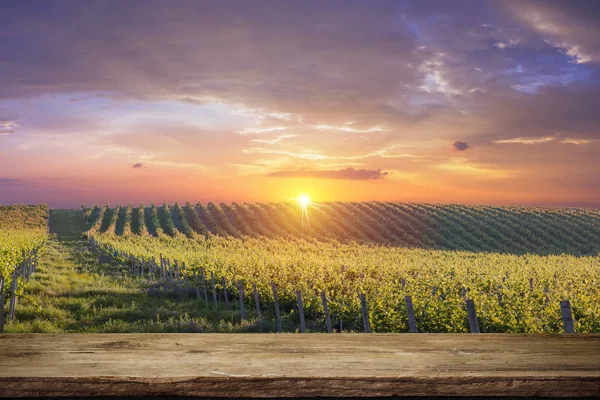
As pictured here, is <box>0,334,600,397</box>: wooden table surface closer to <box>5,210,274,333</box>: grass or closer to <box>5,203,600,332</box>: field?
<box>5,203,600,332</box>: field

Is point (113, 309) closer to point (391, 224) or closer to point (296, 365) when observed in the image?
point (296, 365)

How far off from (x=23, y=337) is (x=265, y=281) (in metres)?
20.7

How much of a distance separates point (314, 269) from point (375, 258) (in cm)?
1553

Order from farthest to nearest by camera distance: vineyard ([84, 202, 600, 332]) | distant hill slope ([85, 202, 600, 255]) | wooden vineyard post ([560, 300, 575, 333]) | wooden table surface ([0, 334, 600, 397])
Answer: distant hill slope ([85, 202, 600, 255])
vineyard ([84, 202, 600, 332])
wooden vineyard post ([560, 300, 575, 333])
wooden table surface ([0, 334, 600, 397])

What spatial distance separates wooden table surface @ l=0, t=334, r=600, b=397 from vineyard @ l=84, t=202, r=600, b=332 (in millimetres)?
11032

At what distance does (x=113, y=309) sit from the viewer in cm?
1875

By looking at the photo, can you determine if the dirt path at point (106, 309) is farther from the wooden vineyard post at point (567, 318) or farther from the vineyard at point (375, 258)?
the wooden vineyard post at point (567, 318)

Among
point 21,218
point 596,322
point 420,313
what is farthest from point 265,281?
point 21,218

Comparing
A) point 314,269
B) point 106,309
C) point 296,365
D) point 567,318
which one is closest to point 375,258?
point 314,269

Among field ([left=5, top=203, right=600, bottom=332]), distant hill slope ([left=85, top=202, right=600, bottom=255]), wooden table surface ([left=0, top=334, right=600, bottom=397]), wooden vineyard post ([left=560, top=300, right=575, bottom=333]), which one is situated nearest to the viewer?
wooden table surface ([left=0, top=334, right=600, bottom=397])

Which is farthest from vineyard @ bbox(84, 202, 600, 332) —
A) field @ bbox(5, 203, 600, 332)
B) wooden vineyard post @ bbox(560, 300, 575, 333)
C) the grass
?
wooden vineyard post @ bbox(560, 300, 575, 333)

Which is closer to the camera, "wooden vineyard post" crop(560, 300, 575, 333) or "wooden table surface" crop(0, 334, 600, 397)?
"wooden table surface" crop(0, 334, 600, 397)

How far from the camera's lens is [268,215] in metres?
74.4

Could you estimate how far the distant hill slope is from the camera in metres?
61.6
